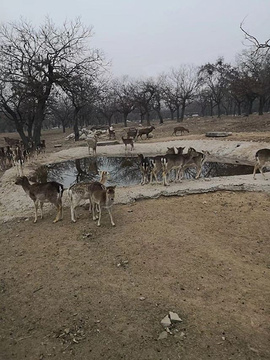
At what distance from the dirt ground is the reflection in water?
5581 mm

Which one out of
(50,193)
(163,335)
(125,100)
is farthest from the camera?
(125,100)

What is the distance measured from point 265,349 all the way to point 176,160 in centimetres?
860

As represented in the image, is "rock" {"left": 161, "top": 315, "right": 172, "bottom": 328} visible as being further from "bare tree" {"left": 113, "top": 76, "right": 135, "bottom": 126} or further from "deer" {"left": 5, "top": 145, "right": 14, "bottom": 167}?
"bare tree" {"left": 113, "top": 76, "right": 135, "bottom": 126}

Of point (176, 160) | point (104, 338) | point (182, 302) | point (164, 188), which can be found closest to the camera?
point (104, 338)

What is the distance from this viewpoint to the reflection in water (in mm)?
14672

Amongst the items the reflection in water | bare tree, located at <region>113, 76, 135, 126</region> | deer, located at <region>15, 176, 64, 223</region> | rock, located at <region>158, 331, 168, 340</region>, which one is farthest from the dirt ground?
bare tree, located at <region>113, 76, 135, 126</region>

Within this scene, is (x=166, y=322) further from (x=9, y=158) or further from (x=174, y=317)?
(x=9, y=158)

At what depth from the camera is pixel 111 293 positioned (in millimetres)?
5434

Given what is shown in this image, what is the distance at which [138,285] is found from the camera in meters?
5.62

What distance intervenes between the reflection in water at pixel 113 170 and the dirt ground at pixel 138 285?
5581 millimetres

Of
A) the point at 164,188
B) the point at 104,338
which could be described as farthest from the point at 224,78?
the point at 104,338

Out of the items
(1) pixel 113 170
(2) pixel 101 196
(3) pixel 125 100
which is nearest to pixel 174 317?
(2) pixel 101 196

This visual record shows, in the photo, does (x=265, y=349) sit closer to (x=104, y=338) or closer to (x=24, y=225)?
(x=104, y=338)

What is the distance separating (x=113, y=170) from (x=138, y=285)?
474 inches
